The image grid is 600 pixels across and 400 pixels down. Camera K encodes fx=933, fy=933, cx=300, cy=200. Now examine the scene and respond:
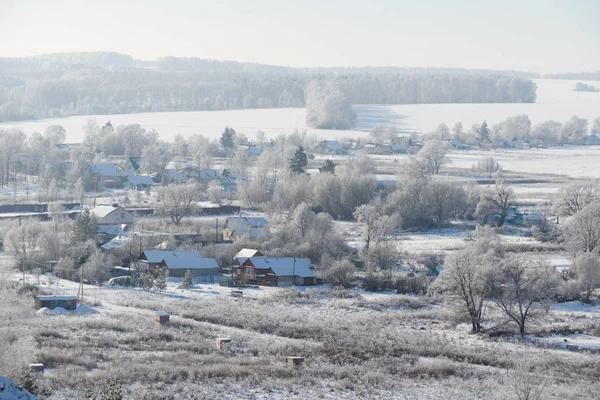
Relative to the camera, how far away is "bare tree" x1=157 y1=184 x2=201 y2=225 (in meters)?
38.0

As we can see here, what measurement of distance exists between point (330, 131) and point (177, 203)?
4401cm

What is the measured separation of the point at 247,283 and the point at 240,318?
6071 mm

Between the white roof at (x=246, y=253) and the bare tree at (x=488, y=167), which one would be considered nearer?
the white roof at (x=246, y=253)

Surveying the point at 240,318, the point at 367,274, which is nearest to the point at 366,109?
the point at 367,274

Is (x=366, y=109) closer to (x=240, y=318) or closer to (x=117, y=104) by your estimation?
(x=117, y=104)

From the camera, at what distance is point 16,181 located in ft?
164

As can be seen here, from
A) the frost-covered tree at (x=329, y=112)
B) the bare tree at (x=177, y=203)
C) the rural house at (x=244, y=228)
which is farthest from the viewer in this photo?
the frost-covered tree at (x=329, y=112)

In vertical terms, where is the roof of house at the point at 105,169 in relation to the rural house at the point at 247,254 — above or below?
above

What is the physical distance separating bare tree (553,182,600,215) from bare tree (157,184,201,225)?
14835mm

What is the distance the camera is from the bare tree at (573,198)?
120ft

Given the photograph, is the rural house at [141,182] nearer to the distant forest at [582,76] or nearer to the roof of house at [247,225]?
the roof of house at [247,225]

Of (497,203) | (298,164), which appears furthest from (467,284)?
(298,164)

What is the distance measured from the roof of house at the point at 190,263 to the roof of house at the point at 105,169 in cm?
2307

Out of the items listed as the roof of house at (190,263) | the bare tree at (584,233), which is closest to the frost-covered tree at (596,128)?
the bare tree at (584,233)
